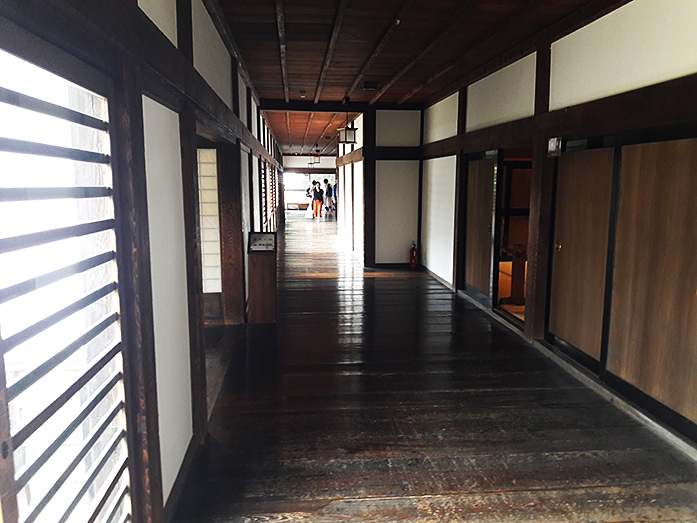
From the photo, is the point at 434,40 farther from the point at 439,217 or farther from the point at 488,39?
the point at 439,217

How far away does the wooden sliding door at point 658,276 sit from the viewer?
2975 millimetres

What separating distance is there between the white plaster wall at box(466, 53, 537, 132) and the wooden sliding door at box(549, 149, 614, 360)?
0.96 metres

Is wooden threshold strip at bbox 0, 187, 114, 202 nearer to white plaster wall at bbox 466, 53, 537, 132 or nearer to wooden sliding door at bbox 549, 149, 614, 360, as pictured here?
wooden sliding door at bbox 549, 149, 614, 360

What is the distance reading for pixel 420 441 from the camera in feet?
10.2

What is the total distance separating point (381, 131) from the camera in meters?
8.99

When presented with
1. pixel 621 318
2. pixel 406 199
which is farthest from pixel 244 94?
pixel 621 318

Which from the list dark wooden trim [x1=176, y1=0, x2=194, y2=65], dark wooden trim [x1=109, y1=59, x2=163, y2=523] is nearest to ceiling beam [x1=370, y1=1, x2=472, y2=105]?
dark wooden trim [x1=176, y1=0, x2=194, y2=65]

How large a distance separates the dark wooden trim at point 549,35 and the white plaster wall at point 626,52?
0.05 metres

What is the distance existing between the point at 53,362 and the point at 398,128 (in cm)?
838

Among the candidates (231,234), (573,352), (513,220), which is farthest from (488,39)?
(231,234)

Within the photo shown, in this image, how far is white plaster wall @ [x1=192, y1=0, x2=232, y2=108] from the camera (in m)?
3.16

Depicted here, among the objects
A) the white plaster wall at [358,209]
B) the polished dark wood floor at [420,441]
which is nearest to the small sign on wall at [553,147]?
the polished dark wood floor at [420,441]

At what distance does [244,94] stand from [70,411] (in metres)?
5.30

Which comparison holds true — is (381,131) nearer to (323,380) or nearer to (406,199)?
(406,199)
